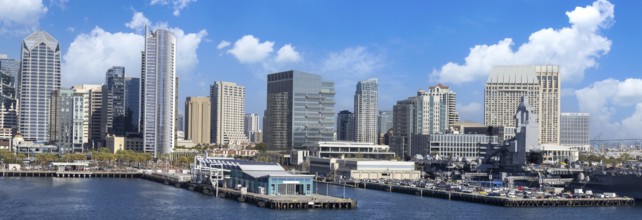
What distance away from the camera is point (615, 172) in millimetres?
87750

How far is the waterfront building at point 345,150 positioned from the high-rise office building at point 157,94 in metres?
45.7

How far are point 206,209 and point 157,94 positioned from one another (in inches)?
4544

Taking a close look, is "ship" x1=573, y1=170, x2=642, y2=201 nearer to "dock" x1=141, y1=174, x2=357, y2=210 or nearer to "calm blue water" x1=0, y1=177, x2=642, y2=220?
Result: "calm blue water" x1=0, y1=177, x2=642, y2=220

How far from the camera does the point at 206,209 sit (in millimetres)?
68875

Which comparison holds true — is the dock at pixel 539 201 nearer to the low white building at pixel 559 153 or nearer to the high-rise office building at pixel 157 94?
the low white building at pixel 559 153

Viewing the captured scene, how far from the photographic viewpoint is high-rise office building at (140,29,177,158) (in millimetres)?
180125

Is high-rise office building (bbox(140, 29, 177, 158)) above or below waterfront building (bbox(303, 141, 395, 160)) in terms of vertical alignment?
above

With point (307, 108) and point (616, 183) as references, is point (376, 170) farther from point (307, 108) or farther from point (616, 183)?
point (307, 108)

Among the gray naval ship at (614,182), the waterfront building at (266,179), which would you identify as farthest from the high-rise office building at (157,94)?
the gray naval ship at (614,182)

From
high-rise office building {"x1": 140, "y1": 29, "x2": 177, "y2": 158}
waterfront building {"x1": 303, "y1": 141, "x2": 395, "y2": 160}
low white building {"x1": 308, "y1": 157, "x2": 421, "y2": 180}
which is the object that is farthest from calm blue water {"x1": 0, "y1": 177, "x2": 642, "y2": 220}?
high-rise office building {"x1": 140, "y1": 29, "x2": 177, "y2": 158}

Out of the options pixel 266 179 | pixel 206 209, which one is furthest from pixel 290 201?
pixel 266 179

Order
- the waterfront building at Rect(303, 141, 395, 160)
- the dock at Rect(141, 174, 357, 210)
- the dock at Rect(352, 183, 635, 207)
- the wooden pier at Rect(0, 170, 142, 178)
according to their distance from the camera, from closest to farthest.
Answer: the dock at Rect(141, 174, 357, 210) < the dock at Rect(352, 183, 635, 207) < the wooden pier at Rect(0, 170, 142, 178) < the waterfront building at Rect(303, 141, 395, 160)

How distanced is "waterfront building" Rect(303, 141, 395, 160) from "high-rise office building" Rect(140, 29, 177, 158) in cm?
4566

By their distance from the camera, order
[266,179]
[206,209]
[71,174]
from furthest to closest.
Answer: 1. [71,174]
2. [266,179]
3. [206,209]
